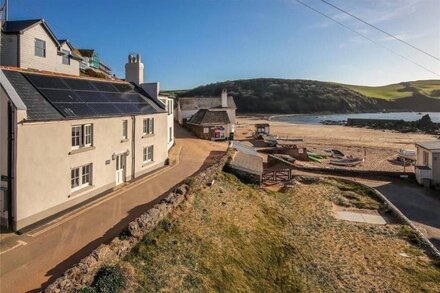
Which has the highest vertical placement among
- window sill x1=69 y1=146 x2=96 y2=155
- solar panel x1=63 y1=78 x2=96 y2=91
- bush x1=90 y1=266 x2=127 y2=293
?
solar panel x1=63 y1=78 x2=96 y2=91

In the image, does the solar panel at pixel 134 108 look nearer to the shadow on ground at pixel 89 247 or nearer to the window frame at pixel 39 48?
the shadow on ground at pixel 89 247

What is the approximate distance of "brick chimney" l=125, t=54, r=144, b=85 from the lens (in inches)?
1030

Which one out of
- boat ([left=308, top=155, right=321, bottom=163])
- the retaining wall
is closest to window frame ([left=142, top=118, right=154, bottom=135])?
the retaining wall

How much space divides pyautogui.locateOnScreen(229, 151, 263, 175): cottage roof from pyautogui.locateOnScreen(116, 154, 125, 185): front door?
8217mm

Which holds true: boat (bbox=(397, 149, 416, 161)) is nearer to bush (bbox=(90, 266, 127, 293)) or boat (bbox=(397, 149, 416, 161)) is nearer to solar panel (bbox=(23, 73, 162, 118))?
solar panel (bbox=(23, 73, 162, 118))

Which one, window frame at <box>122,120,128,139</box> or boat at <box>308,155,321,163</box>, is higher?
window frame at <box>122,120,128,139</box>

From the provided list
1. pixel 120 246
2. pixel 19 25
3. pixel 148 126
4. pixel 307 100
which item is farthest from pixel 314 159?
pixel 307 100

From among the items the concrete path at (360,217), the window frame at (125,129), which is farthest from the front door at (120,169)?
the concrete path at (360,217)

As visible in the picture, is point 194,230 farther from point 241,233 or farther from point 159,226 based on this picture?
point 241,233

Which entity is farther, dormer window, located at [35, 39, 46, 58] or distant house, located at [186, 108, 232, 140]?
distant house, located at [186, 108, 232, 140]

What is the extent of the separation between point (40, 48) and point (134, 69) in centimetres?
723

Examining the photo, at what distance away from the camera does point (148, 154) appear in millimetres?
22703

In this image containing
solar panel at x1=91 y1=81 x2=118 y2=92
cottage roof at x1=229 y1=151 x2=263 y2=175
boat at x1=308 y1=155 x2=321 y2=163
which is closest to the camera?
solar panel at x1=91 y1=81 x2=118 y2=92

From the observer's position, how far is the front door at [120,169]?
18.8 meters
